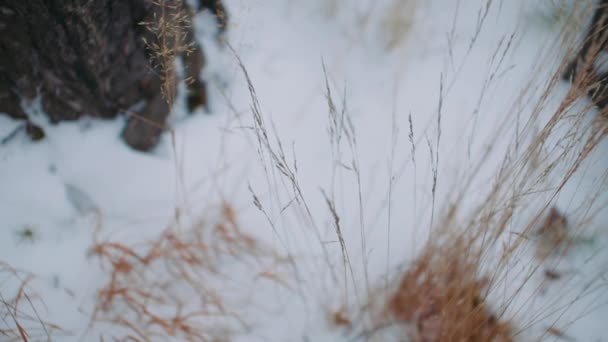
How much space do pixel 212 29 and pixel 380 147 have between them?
0.71m

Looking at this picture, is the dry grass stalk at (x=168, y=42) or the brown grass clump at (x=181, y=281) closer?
the dry grass stalk at (x=168, y=42)

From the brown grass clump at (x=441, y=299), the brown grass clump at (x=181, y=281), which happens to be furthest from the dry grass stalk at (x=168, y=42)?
the brown grass clump at (x=441, y=299)

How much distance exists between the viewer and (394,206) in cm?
126

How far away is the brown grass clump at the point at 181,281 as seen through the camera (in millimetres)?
1091

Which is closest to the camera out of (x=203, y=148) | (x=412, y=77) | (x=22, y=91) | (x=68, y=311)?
(x=68, y=311)

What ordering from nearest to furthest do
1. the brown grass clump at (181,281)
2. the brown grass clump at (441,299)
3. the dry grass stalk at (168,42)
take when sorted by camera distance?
the dry grass stalk at (168,42)
the brown grass clump at (441,299)
the brown grass clump at (181,281)

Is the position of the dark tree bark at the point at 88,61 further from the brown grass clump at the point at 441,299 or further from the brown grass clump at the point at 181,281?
the brown grass clump at the point at 441,299

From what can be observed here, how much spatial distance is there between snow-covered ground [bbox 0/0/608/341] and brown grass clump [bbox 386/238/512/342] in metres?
0.07

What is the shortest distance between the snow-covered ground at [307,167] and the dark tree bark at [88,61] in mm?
62

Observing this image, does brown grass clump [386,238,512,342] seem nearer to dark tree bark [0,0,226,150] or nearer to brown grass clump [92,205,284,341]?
brown grass clump [92,205,284,341]

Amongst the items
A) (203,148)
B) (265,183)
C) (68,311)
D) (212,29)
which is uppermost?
(212,29)

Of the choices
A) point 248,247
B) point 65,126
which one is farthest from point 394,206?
point 65,126

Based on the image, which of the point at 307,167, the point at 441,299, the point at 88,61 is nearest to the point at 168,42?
the point at 88,61

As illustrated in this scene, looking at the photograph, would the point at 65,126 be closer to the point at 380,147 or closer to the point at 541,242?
the point at 380,147
